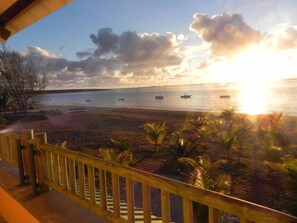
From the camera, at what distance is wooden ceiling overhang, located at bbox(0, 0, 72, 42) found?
248 centimetres

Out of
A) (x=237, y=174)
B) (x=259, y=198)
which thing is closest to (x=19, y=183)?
(x=259, y=198)

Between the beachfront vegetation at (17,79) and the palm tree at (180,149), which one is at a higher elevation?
the beachfront vegetation at (17,79)

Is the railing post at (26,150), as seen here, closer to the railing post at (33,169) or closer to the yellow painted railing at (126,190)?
the yellow painted railing at (126,190)

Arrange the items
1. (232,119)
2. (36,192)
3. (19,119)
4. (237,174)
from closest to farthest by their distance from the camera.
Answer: (36,192) → (237,174) → (232,119) → (19,119)

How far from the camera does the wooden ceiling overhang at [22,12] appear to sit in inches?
97.8

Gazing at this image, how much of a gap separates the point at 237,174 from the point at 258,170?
1.07m

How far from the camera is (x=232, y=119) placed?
2003 cm

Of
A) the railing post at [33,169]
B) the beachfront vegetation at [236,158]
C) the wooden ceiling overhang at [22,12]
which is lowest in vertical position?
the beachfront vegetation at [236,158]

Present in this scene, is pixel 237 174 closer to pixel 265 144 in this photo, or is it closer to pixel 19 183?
pixel 265 144

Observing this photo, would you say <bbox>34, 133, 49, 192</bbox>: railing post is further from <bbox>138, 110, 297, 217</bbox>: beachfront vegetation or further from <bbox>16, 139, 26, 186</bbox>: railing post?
<bbox>138, 110, 297, 217</bbox>: beachfront vegetation

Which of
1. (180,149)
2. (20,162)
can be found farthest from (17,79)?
(20,162)

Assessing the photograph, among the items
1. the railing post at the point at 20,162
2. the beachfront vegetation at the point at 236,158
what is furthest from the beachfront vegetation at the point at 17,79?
the railing post at the point at 20,162

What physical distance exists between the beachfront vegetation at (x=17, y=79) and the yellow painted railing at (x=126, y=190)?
1360 inches

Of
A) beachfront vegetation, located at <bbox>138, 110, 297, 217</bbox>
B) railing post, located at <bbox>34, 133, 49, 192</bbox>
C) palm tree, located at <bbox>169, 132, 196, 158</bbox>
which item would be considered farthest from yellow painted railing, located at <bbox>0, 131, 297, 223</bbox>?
palm tree, located at <bbox>169, 132, 196, 158</bbox>
